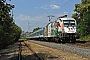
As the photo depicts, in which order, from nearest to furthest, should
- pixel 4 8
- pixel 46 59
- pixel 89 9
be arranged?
pixel 46 59 → pixel 4 8 → pixel 89 9

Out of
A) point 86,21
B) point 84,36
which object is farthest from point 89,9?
point 84,36

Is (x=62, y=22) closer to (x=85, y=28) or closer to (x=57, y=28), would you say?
(x=57, y=28)

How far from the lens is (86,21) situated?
49.7 metres

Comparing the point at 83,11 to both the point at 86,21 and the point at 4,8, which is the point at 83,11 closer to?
the point at 86,21

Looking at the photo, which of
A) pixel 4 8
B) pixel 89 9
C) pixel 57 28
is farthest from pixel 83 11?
pixel 4 8

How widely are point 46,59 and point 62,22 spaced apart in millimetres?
16206

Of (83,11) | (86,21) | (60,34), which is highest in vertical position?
(83,11)

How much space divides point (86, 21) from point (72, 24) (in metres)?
21.1

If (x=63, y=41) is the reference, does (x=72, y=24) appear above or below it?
above

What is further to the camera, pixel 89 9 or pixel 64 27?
pixel 89 9

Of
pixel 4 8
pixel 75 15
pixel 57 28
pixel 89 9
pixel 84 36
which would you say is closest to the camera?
pixel 4 8

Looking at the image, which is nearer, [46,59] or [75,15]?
[46,59]

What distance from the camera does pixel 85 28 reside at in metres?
48.3

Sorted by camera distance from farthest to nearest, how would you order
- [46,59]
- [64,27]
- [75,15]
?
1. [75,15]
2. [64,27]
3. [46,59]
